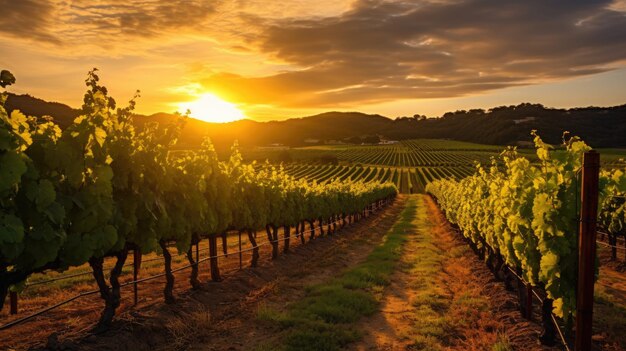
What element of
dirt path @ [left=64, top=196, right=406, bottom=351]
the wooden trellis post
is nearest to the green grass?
dirt path @ [left=64, top=196, right=406, bottom=351]

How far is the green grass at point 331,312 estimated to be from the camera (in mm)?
10249

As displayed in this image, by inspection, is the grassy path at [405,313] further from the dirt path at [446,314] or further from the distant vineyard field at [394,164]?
the distant vineyard field at [394,164]

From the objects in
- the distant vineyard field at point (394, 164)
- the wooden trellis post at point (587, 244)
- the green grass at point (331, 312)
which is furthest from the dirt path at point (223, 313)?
the distant vineyard field at point (394, 164)

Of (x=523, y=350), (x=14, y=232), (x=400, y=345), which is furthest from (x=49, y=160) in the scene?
(x=523, y=350)

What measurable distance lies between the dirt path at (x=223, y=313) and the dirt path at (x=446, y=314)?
9.29ft

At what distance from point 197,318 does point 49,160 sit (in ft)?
18.0

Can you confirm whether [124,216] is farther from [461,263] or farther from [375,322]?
[461,263]

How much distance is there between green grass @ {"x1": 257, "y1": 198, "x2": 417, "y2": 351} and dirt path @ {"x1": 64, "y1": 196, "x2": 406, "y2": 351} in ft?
1.76

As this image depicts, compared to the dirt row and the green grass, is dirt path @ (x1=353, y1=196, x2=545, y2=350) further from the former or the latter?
the dirt row

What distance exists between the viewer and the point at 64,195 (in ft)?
28.3

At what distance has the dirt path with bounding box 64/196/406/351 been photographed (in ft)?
33.4

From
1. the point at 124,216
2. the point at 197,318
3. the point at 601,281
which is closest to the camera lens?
the point at 124,216

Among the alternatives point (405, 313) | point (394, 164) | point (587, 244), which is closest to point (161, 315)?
point (405, 313)

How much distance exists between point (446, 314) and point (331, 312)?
10.3 ft
